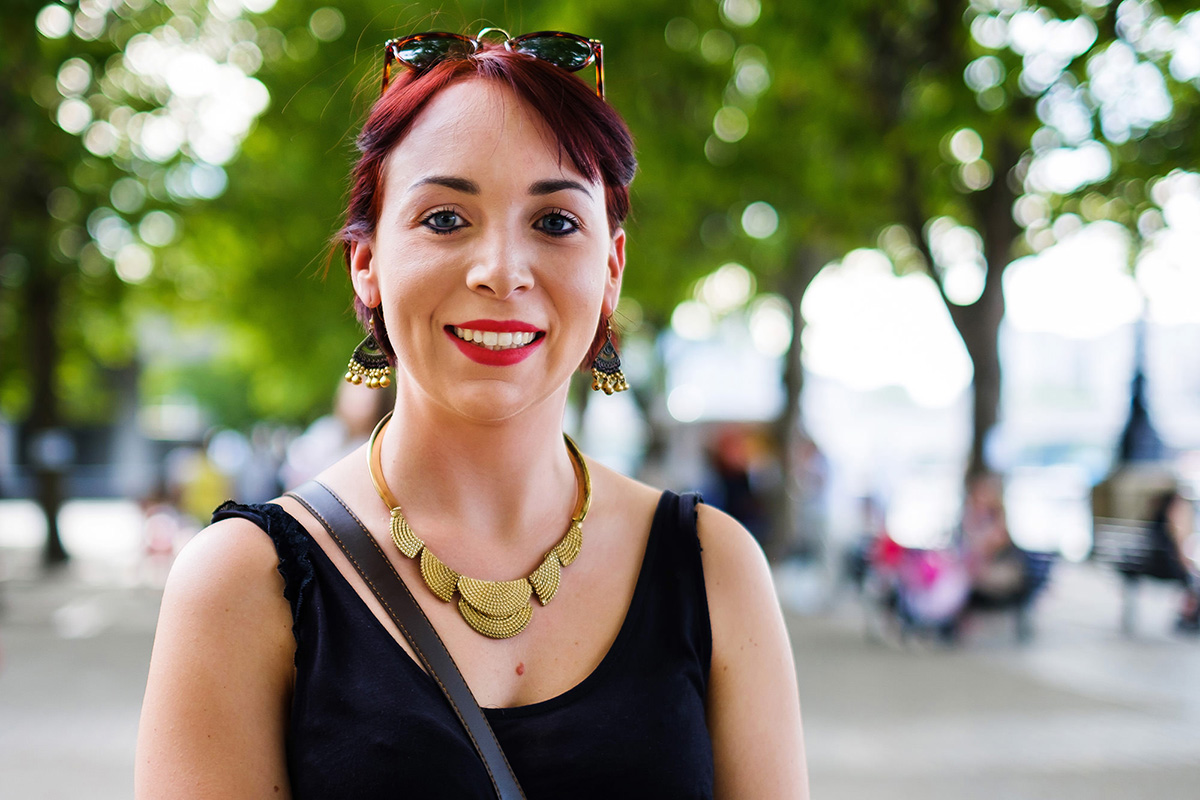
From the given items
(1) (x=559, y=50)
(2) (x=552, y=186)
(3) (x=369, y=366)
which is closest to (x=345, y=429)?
(3) (x=369, y=366)

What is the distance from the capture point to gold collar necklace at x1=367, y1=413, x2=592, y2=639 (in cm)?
175

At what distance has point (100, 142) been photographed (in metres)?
16.0

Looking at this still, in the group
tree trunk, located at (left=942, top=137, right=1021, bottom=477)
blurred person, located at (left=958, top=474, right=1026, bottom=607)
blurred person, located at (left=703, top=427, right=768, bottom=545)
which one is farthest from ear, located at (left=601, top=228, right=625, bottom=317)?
blurred person, located at (left=703, top=427, right=768, bottom=545)

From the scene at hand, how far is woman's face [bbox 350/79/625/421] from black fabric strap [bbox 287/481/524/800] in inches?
9.7

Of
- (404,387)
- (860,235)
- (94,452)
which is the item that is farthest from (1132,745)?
(94,452)

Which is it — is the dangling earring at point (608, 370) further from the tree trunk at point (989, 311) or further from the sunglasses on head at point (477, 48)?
the tree trunk at point (989, 311)

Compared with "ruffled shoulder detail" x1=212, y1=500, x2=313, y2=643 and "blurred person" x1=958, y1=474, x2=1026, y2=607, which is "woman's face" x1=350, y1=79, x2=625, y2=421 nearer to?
"ruffled shoulder detail" x1=212, y1=500, x2=313, y2=643

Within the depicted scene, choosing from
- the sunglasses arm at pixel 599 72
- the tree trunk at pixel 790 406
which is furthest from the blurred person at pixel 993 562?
the sunglasses arm at pixel 599 72

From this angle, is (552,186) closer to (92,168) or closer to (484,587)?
(484,587)

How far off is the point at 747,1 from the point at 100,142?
31.7ft

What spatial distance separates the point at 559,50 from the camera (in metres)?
1.84

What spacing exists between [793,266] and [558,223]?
1727 centimetres

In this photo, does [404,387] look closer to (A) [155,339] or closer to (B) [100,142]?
(B) [100,142]

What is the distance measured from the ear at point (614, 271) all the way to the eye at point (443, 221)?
325 mm
